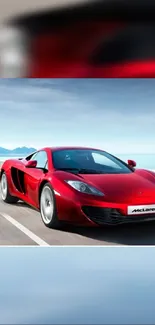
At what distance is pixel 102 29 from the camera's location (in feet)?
9.15

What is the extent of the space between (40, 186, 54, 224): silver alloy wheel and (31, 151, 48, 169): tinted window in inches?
7.5

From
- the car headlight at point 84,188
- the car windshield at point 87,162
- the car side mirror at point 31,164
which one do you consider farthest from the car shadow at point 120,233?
the car side mirror at point 31,164

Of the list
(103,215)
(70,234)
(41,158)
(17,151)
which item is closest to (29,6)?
(41,158)

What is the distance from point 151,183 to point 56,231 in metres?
0.80

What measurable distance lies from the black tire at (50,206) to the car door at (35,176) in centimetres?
7

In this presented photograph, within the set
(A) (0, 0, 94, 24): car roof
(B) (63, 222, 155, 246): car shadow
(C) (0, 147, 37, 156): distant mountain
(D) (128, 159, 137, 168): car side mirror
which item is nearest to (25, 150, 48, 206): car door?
(C) (0, 147, 37, 156): distant mountain

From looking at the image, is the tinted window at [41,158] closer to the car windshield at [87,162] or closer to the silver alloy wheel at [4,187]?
the car windshield at [87,162]

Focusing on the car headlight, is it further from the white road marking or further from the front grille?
the white road marking

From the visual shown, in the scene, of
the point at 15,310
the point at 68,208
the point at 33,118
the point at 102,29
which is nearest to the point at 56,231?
the point at 68,208

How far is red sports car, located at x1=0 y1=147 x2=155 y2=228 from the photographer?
299cm

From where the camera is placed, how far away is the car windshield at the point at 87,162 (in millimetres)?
3137

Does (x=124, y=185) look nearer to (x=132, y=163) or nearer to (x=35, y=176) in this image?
(x=132, y=163)

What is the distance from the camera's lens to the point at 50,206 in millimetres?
3098

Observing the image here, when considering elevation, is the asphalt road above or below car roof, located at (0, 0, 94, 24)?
below
